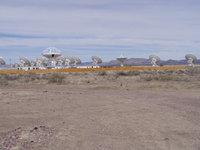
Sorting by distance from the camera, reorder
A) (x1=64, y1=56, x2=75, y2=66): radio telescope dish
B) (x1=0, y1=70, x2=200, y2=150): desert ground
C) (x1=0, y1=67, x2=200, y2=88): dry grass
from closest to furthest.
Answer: (x1=0, y1=70, x2=200, y2=150): desert ground → (x1=0, y1=67, x2=200, y2=88): dry grass → (x1=64, y1=56, x2=75, y2=66): radio telescope dish

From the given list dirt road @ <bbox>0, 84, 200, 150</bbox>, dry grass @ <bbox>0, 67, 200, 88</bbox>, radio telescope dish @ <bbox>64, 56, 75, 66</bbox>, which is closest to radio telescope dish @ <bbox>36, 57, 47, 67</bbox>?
radio telescope dish @ <bbox>64, 56, 75, 66</bbox>

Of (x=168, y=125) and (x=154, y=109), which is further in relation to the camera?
(x=154, y=109)

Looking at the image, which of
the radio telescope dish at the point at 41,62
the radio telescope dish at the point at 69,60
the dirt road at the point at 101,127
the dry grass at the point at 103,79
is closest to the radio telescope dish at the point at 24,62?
the radio telescope dish at the point at 41,62

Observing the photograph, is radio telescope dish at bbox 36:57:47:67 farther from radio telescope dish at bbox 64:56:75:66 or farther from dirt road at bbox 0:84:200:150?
dirt road at bbox 0:84:200:150

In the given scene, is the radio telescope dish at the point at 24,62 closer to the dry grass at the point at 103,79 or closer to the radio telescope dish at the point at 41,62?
the radio telescope dish at the point at 41,62

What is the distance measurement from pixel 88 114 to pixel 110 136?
16.0 feet

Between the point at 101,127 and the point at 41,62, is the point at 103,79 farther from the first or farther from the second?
the point at 41,62

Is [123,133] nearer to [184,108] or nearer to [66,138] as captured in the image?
[66,138]

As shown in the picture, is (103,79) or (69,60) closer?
(103,79)

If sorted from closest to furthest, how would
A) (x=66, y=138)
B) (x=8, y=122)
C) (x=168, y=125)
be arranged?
(x=66, y=138)
(x=168, y=125)
(x=8, y=122)

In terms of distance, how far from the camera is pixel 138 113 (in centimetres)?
1569

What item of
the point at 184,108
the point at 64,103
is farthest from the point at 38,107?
the point at 184,108

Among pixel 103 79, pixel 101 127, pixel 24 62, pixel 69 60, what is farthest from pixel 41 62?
pixel 101 127

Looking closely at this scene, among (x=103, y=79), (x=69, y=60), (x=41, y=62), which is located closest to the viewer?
(x=103, y=79)
